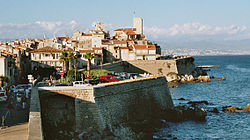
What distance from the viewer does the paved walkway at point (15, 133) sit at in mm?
24931

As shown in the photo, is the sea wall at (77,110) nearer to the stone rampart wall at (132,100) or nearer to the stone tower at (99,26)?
the stone rampart wall at (132,100)

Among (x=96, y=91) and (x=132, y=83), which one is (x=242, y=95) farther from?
(x=96, y=91)

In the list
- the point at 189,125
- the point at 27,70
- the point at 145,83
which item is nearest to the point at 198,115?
the point at 189,125

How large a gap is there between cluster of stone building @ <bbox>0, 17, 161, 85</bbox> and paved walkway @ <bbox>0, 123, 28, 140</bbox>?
103ft

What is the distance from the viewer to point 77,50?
102 m

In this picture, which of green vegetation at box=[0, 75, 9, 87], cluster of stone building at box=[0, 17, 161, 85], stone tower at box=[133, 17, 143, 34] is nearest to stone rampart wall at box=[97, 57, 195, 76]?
cluster of stone building at box=[0, 17, 161, 85]

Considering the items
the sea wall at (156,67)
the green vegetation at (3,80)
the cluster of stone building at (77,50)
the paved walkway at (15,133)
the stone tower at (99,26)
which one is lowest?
the paved walkway at (15,133)

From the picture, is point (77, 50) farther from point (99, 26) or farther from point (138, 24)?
point (138, 24)

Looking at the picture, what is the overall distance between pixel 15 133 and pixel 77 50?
7676 centimetres

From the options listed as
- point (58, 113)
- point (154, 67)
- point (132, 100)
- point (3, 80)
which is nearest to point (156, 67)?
point (154, 67)

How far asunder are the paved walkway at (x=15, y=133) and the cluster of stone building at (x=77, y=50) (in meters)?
31.4

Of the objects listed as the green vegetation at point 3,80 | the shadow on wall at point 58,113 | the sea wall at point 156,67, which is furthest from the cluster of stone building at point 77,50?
the shadow on wall at point 58,113

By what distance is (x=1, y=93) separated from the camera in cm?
4212

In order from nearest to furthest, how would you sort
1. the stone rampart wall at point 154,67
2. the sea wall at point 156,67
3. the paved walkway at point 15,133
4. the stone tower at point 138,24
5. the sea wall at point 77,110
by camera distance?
the paved walkway at point 15,133
the sea wall at point 77,110
the sea wall at point 156,67
the stone rampart wall at point 154,67
the stone tower at point 138,24
